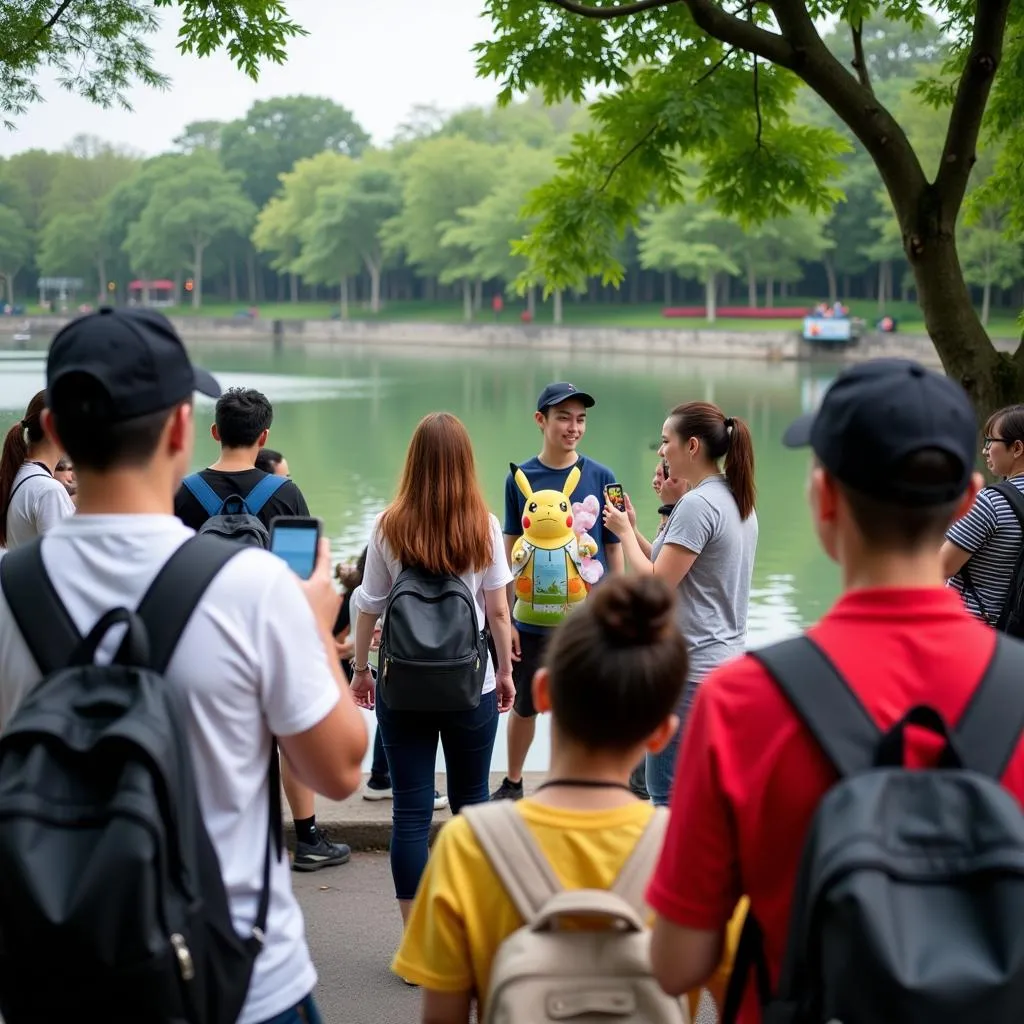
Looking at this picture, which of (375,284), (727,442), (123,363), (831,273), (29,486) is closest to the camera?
(123,363)

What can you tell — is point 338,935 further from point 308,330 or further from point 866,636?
point 308,330

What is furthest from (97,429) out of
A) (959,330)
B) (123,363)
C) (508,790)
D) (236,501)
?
(959,330)

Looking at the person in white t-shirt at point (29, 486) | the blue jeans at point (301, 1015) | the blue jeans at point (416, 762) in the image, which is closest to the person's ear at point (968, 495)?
the blue jeans at point (301, 1015)

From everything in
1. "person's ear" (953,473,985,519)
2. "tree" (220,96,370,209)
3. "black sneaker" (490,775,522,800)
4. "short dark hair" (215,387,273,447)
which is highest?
"tree" (220,96,370,209)

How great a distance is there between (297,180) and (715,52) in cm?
8026

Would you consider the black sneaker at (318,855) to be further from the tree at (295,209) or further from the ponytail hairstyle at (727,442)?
the tree at (295,209)

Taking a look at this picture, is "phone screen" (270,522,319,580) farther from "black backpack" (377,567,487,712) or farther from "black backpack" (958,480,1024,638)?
"black backpack" (958,480,1024,638)

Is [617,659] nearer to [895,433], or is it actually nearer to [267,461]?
[895,433]

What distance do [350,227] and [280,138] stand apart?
108 ft

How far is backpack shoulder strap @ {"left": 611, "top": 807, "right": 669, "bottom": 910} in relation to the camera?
2049 millimetres

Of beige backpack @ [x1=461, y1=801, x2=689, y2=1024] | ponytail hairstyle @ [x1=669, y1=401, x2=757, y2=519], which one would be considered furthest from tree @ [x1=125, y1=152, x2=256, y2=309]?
beige backpack @ [x1=461, y1=801, x2=689, y2=1024]

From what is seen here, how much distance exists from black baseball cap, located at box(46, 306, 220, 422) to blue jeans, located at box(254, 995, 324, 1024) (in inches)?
38.1

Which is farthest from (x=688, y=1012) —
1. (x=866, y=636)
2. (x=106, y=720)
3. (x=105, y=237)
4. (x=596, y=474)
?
(x=105, y=237)

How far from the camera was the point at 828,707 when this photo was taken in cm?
174
